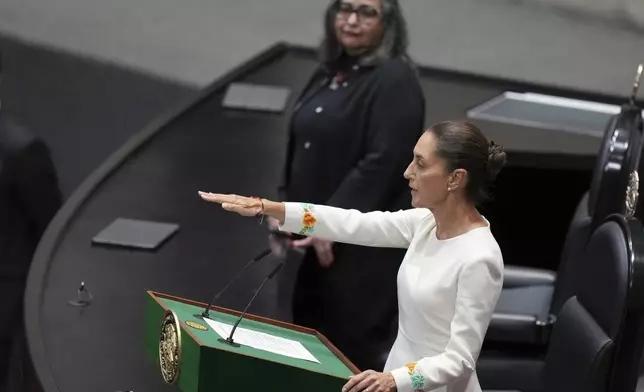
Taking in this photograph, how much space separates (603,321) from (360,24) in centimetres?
96

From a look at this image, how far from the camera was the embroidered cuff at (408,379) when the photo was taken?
4.75 ft

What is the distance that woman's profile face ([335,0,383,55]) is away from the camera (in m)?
2.38

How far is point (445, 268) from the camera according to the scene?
153 centimetres

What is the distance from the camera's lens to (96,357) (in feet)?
6.76

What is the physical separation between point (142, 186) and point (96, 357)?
116 cm

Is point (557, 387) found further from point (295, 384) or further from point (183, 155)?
point (183, 155)

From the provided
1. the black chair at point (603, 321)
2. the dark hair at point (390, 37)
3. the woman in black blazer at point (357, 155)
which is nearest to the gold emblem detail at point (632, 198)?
the black chair at point (603, 321)

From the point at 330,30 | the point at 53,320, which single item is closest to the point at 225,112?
the point at 330,30

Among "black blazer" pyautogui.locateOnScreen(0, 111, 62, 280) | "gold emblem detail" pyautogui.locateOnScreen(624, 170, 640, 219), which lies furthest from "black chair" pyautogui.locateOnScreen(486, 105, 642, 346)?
"black blazer" pyautogui.locateOnScreen(0, 111, 62, 280)

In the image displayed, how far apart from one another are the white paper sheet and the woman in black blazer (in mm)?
831

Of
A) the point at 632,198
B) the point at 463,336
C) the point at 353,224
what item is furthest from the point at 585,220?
the point at 463,336

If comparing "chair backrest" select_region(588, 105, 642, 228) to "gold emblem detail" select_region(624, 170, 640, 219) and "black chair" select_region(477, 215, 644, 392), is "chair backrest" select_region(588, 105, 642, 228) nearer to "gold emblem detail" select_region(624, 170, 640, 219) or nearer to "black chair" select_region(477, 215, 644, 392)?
"gold emblem detail" select_region(624, 170, 640, 219)

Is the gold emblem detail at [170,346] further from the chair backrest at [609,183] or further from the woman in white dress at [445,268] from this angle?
the chair backrest at [609,183]

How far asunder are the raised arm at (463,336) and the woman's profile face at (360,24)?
102 centimetres
